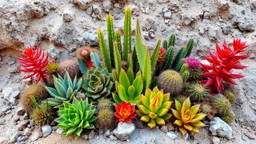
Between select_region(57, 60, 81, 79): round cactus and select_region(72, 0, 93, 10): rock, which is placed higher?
select_region(72, 0, 93, 10): rock

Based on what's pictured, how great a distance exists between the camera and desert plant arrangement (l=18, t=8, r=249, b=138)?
5.72 feet

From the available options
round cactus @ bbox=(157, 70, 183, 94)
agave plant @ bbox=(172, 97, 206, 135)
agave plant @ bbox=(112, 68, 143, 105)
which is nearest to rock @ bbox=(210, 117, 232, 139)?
agave plant @ bbox=(172, 97, 206, 135)

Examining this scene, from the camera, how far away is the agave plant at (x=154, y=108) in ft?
5.66

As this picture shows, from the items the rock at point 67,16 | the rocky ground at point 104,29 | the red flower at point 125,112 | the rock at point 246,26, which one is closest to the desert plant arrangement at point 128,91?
the red flower at point 125,112

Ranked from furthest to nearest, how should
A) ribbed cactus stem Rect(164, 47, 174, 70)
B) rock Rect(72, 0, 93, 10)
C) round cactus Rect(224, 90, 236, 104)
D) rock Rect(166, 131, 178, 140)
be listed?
rock Rect(72, 0, 93, 10) < ribbed cactus stem Rect(164, 47, 174, 70) < round cactus Rect(224, 90, 236, 104) < rock Rect(166, 131, 178, 140)

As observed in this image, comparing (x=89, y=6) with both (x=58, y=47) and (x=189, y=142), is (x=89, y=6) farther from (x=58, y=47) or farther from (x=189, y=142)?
(x=189, y=142)

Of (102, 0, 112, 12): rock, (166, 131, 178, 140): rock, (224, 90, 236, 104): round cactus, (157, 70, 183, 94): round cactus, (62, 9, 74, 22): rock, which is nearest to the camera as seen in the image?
(166, 131, 178, 140): rock

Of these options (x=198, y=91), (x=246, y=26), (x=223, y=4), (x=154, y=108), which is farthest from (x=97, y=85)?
(x=246, y=26)

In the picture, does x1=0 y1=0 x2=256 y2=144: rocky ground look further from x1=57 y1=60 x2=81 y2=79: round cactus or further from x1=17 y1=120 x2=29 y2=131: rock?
x1=57 y1=60 x2=81 y2=79: round cactus

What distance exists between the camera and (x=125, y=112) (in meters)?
1.69

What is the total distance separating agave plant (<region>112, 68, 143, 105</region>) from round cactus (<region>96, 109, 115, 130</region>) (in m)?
0.15

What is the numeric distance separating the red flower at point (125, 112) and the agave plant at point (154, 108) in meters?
A: 0.08

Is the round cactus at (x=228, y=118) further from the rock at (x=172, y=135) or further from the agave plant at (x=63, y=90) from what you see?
the agave plant at (x=63, y=90)

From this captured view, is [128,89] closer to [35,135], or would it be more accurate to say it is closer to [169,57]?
[169,57]
